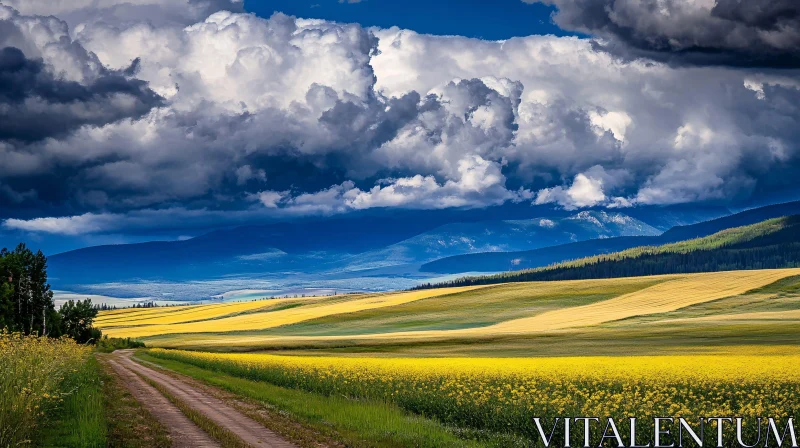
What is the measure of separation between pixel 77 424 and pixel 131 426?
205cm

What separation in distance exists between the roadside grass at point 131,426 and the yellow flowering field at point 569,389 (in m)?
9.16

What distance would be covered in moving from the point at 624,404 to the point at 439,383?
1024 centimetres

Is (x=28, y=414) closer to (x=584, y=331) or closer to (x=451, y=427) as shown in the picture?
(x=451, y=427)

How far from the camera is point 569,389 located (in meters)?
29.7

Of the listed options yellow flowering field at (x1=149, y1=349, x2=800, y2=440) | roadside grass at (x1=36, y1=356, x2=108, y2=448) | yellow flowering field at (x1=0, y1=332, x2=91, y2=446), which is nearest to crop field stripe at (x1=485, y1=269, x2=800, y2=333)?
yellow flowering field at (x1=149, y1=349, x2=800, y2=440)

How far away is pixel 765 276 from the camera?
132m

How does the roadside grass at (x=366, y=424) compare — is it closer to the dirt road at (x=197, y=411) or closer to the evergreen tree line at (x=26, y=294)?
the dirt road at (x=197, y=411)

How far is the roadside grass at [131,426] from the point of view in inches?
890

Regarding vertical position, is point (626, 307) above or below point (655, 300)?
below

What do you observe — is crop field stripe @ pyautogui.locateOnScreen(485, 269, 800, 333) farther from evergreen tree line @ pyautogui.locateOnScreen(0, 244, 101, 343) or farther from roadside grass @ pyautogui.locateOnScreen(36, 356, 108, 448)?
roadside grass @ pyautogui.locateOnScreen(36, 356, 108, 448)

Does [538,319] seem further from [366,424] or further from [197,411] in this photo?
[366,424]

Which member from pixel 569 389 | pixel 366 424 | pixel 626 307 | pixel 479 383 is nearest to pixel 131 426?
→ pixel 366 424

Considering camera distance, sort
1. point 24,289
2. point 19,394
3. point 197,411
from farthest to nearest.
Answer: point 24,289 < point 197,411 < point 19,394

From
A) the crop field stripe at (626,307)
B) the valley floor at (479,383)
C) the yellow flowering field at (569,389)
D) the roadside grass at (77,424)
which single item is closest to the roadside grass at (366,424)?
the valley floor at (479,383)
